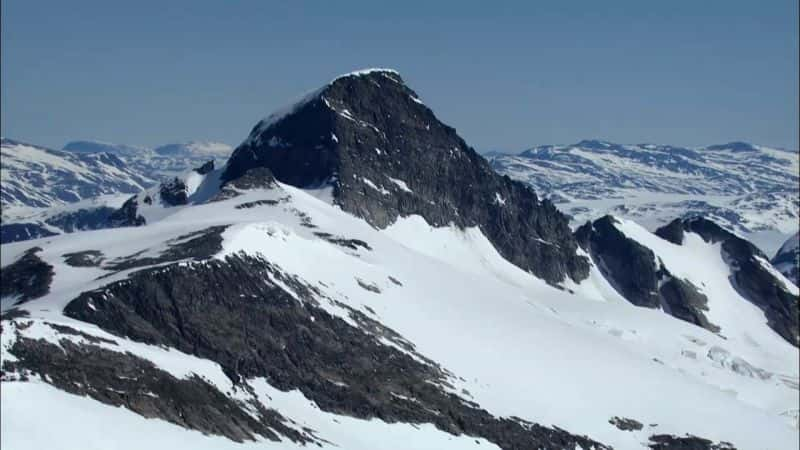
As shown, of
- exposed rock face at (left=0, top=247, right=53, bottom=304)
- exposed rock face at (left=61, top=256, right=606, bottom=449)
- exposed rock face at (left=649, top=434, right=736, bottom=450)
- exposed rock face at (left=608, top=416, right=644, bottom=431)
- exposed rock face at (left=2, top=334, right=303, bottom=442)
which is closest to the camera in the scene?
exposed rock face at (left=2, top=334, right=303, bottom=442)

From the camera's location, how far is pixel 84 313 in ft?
480

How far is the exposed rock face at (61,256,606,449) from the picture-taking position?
152 meters

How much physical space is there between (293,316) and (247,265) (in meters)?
11.2

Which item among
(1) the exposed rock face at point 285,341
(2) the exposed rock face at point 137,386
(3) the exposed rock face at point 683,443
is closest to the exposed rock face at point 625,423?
(3) the exposed rock face at point 683,443

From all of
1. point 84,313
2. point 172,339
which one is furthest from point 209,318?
point 84,313

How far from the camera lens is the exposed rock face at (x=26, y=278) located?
166250 millimetres

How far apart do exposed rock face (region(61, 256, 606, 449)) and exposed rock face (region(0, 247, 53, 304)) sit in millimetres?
17861

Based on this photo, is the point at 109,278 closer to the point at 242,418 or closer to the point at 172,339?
the point at 172,339

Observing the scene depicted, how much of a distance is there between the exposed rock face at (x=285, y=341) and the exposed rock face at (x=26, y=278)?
17.9 m

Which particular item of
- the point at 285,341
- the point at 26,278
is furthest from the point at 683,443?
the point at 26,278

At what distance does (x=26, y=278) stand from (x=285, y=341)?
135 ft

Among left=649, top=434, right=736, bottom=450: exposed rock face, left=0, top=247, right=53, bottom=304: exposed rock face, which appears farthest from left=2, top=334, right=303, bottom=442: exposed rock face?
left=649, top=434, right=736, bottom=450: exposed rock face

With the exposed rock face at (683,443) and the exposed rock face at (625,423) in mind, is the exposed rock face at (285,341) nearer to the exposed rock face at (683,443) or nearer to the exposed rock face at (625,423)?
A: the exposed rock face at (625,423)

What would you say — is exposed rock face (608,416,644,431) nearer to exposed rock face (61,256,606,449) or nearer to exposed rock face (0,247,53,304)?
exposed rock face (61,256,606,449)
